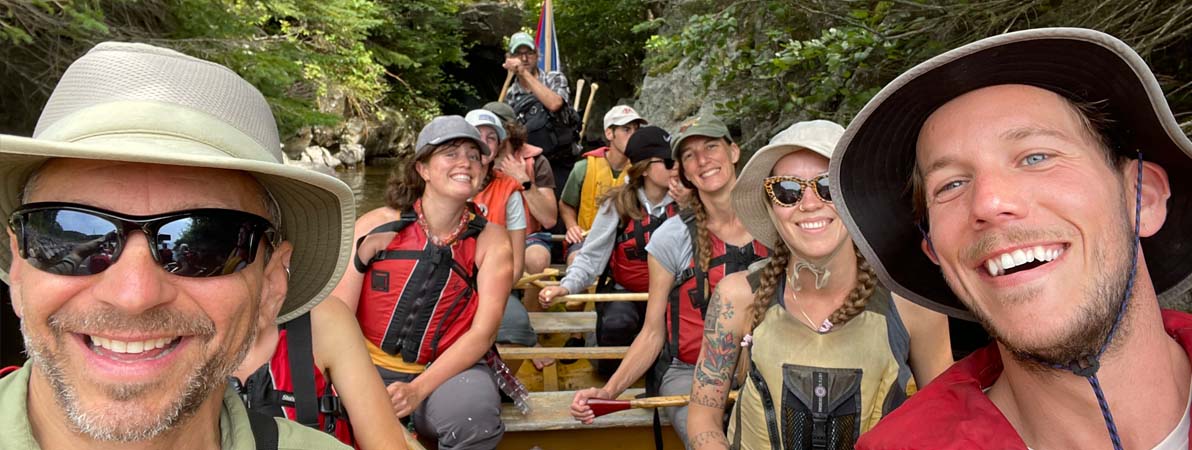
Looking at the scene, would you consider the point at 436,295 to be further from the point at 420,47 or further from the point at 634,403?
the point at 420,47

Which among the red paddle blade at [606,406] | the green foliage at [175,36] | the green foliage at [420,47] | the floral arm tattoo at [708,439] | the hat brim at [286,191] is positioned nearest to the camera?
the hat brim at [286,191]

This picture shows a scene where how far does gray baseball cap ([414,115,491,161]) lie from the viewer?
3.58 meters

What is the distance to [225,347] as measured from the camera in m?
1.23

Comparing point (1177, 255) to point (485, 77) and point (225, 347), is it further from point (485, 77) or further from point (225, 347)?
point (485, 77)

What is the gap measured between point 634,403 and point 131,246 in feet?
7.07

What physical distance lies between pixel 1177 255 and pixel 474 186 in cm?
269

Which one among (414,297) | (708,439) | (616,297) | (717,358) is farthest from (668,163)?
(708,439)

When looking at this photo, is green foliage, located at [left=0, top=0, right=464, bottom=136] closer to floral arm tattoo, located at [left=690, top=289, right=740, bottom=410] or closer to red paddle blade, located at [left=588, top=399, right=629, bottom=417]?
red paddle blade, located at [left=588, top=399, right=629, bottom=417]

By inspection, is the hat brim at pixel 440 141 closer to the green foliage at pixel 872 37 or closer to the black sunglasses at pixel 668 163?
the black sunglasses at pixel 668 163

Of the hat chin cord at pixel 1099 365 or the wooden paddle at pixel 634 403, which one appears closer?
the hat chin cord at pixel 1099 365

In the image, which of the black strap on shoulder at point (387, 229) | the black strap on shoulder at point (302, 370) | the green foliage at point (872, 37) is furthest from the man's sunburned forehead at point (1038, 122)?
the black strap on shoulder at point (387, 229)

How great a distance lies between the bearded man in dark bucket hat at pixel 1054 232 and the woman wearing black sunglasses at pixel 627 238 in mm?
3010

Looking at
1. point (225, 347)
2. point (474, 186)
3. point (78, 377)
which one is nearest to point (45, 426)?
point (78, 377)

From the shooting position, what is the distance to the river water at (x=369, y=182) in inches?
504
